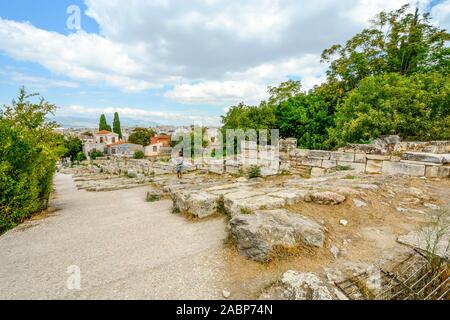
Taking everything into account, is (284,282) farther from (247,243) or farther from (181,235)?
(181,235)

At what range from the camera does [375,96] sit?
1095 cm

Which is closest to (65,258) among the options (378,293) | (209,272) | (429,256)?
(209,272)

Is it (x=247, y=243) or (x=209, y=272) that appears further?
(x=247, y=243)

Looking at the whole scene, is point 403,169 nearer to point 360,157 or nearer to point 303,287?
point 360,157

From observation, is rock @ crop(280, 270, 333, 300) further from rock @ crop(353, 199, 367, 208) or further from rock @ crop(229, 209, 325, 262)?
rock @ crop(353, 199, 367, 208)

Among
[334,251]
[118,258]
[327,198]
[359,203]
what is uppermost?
[327,198]

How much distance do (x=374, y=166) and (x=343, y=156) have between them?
3.39 ft

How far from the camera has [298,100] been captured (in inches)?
804

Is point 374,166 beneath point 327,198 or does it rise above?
above

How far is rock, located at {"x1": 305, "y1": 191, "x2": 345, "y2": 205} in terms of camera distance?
13.4 feet

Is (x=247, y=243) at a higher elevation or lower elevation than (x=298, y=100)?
lower

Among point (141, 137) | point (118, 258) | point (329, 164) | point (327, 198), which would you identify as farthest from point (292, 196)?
point (141, 137)

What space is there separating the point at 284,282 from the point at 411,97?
37.7 feet
